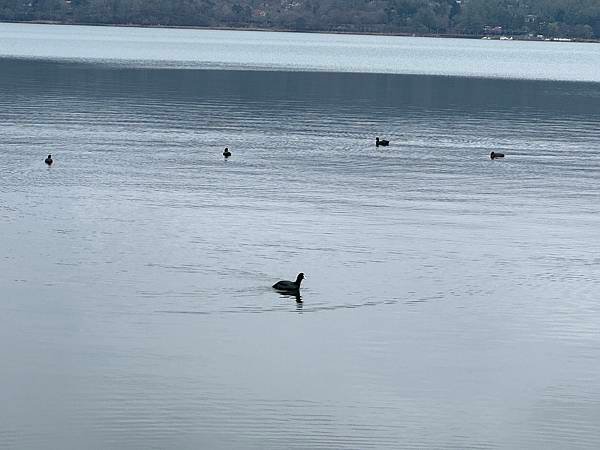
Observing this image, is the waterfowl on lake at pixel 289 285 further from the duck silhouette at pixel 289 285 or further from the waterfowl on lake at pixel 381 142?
the waterfowl on lake at pixel 381 142

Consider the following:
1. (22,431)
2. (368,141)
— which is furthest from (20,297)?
(368,141)

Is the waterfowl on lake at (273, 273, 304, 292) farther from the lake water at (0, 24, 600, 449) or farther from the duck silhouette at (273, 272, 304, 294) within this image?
the lake water at (0, 24, 600, 449)

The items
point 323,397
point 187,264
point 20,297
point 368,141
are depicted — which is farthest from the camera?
point 368,141

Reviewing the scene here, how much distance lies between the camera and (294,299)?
4797 centimetres

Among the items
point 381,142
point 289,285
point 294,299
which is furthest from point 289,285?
point 381,142

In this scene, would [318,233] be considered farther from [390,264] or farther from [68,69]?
[68,69]

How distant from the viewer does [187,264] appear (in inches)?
2071

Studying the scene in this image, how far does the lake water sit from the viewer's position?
35.8 meters

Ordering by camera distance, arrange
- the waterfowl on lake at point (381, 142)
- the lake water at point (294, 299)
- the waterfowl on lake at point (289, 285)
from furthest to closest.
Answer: the waterfowl on lake at point (381, 142), the waterfowl on lake at point (289, 285), the lake water at point (294, 299)

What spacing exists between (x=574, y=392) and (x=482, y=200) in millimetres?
33636

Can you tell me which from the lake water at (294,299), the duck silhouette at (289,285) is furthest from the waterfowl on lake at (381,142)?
the duck silhouette at (289,285)

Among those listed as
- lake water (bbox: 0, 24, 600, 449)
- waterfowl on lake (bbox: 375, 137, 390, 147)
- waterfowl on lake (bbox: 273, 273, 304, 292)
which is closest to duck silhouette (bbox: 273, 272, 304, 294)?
waterfowl on lake (bbox: 273, 273, 304, 292)

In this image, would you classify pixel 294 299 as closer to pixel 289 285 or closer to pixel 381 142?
pixel 289 285

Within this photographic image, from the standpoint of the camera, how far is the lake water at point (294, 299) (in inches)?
1410
